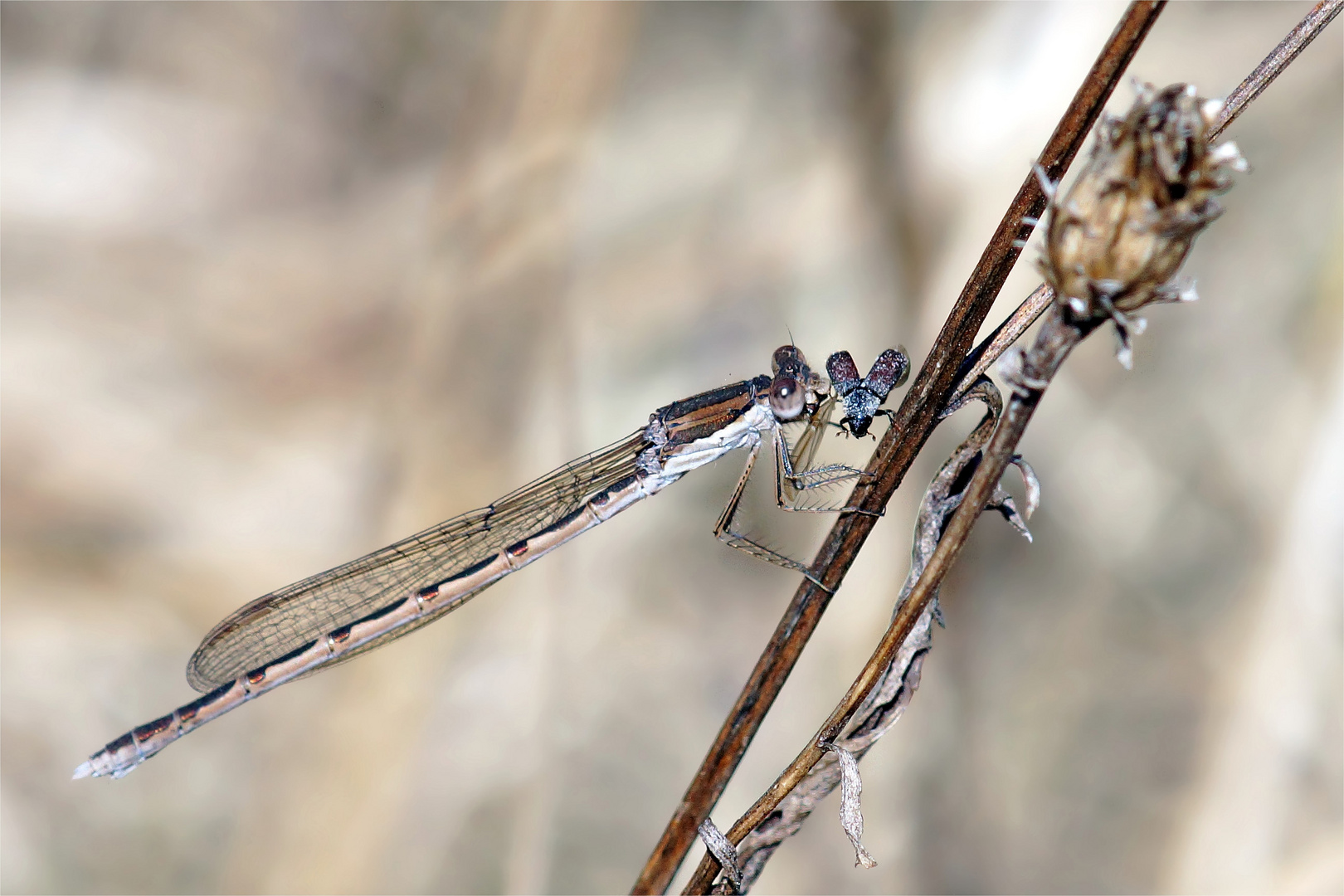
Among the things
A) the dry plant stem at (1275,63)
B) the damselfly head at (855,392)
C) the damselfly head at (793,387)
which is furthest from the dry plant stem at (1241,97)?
the damselfly head at (793,387)

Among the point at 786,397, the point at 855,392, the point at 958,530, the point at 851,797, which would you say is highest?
the point at 786,397

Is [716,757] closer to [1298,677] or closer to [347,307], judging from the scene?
[1298,677]

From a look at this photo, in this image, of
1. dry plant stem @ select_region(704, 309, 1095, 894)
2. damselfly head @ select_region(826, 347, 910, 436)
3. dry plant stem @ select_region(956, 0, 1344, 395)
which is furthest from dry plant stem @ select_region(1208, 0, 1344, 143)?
damselfly head @ select_region(826, 347, 910, 436)

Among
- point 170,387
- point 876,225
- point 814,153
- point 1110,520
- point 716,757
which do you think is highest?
point 170,387

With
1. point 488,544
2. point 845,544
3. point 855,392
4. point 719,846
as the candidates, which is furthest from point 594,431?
point 719,846

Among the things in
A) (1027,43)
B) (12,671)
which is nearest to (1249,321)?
(1027,43)

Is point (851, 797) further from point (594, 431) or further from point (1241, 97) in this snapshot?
point (594, 431)
